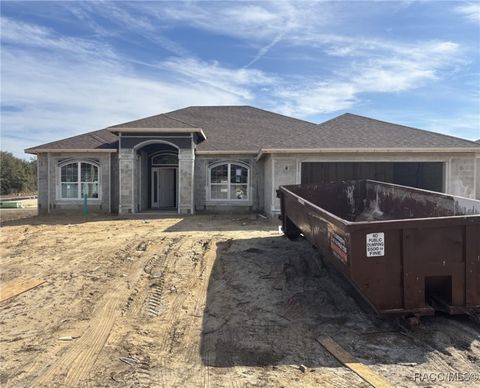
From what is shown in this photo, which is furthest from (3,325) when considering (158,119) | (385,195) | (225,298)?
(158,119)

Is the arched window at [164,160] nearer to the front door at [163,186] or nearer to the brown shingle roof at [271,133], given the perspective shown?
the front door at [163,186]

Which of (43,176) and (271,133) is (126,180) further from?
(271,133)

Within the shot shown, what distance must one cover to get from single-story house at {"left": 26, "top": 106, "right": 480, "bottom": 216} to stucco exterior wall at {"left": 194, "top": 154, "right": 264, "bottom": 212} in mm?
47

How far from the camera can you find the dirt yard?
367cm

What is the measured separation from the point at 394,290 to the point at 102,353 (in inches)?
129

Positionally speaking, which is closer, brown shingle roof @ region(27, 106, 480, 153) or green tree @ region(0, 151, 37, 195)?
brown shingle roof @ region(27, 106, 480, 153)

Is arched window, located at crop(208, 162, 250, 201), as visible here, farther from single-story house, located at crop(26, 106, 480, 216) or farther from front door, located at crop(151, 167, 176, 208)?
front door, located at crop(151, 167, 176, 208)

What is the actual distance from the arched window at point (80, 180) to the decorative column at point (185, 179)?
4341 millimetres

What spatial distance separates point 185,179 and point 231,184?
2.24m

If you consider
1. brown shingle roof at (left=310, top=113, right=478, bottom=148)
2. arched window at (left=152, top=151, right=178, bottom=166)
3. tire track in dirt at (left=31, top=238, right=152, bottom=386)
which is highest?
brown shingle roof at (left=310, top=113, right=478, bottom=148)

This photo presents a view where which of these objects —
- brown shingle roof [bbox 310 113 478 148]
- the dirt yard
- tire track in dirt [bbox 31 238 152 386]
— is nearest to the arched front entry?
brown shingle roof [bbox 310 113 478 148]

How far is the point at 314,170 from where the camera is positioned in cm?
1777

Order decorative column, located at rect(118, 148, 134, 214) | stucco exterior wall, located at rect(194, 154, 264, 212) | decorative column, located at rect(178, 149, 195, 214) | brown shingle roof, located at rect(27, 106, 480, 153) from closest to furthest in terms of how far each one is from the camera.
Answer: brown shingle roof, located at rect(27, 106, 480, 153) → decorative column, located at rect(118, 148, 134, 214) → decorative column, located at rect(178, 149, 195, 214) → stucco exterior wall, located at rect(194, 154, 264, 212)

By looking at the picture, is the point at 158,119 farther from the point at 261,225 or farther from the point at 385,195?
the point at 385,195
